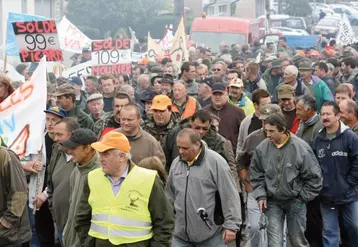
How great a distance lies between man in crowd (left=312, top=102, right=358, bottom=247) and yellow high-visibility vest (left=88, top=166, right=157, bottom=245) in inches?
126

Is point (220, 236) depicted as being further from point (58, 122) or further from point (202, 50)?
point (202, 50)

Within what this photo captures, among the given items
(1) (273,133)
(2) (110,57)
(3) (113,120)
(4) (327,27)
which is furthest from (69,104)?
(4) (327,27)

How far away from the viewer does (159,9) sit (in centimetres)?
5847

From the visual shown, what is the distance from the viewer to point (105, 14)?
49.7m

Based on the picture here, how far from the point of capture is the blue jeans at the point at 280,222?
9945mm

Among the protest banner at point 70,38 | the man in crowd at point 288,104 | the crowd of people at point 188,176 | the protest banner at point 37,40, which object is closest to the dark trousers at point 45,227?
the crowd of people at point 188,176

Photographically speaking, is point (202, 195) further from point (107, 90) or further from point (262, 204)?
point (107, 90)

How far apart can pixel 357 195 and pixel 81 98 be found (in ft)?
22.7

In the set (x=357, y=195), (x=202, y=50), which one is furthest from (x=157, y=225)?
(x=202, y=50)

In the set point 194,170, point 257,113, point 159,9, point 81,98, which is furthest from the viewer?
point 159,9

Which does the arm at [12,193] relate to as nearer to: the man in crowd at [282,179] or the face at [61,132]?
the face at [61,132]

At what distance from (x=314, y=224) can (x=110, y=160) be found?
160 inches

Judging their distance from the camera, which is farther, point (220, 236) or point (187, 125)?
point (187, 125)

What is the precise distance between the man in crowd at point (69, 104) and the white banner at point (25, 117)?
73 cm
